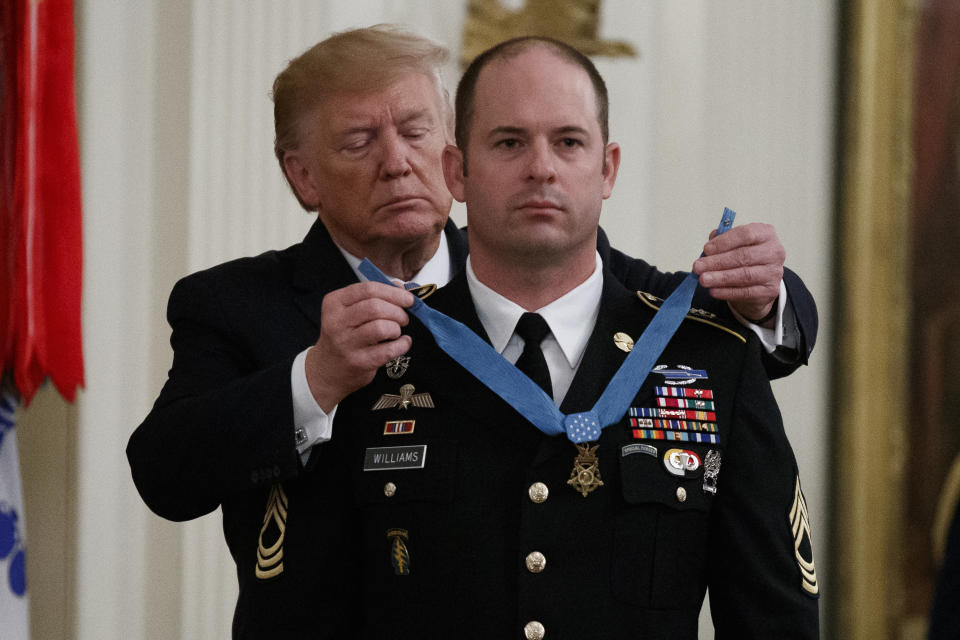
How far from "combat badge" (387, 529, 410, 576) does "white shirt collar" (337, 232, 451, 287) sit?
0.67m

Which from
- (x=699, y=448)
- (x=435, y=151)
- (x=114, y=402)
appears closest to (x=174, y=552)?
(x=114, y=402)

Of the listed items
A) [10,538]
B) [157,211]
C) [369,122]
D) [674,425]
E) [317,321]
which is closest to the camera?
[674,425]

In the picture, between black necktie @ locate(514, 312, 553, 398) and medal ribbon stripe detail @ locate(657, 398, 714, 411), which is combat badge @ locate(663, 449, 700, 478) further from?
black necktie @ locate(514, 312, 553, 398)

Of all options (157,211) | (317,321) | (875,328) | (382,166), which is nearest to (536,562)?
(317,321)

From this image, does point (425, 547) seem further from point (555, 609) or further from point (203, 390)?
point (203, 390)

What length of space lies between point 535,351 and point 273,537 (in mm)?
495

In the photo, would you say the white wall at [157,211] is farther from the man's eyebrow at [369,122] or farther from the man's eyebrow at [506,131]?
the man's eyebrow at [506,131]

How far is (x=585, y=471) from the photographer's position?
4.96ft

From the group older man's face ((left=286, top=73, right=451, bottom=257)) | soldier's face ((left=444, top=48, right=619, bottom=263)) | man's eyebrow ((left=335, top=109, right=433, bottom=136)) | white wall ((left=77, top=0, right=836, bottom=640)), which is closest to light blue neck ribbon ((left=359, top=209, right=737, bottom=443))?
soldier's face ((left=444, top=48, right=619, bottom=263))

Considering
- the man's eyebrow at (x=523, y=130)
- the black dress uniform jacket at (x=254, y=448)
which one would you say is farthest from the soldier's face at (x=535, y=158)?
the black dress uniform jacket at (x=254, y=448)

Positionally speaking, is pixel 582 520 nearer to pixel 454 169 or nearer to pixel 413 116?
pixel 454 169

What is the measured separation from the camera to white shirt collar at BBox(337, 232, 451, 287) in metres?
2.15

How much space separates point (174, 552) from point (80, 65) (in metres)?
1.35

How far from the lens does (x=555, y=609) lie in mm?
1471
